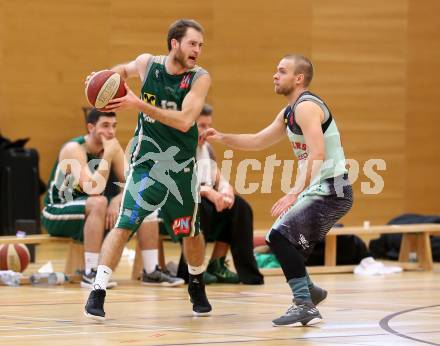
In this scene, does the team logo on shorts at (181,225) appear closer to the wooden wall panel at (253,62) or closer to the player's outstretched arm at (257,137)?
the player's outstretched arm at (257,137)

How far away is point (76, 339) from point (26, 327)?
60 centimetres

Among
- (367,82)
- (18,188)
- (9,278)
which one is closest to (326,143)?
(9,278)

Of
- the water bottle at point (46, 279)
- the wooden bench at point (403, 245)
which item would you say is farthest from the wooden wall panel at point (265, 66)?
the water bottle at point (46, 279)

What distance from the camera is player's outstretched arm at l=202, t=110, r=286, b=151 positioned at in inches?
263

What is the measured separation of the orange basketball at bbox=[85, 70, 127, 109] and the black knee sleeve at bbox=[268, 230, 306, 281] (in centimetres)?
128

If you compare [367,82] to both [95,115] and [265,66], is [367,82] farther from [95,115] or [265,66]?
[95,115]

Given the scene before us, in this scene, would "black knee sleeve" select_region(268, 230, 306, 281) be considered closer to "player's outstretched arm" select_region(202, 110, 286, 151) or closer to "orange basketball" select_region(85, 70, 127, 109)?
"player's outstretched arm" select_region(202, 110, 286, 151)

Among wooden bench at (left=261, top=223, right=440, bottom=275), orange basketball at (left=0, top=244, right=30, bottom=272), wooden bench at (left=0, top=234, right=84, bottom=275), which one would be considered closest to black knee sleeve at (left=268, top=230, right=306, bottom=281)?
wooden bench at (left=0, top=234, right=84, bottom=275)

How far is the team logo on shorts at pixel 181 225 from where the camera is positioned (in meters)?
6.48

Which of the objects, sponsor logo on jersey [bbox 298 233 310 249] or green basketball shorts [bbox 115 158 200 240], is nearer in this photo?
sponsor logo on jersey [bbox 298 233 310 249]

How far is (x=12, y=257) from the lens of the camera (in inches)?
347

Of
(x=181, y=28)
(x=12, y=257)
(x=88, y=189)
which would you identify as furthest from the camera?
(x=12, y=257)

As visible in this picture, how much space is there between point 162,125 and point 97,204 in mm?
2218

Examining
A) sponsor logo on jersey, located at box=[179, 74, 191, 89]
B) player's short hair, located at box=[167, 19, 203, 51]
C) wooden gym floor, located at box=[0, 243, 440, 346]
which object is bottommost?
wooden gym floor, located at box=[0, 243, 440, 346]
